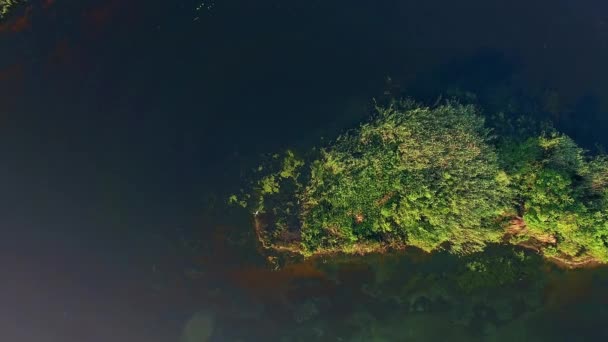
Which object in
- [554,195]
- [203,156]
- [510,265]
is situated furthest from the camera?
[203,156]

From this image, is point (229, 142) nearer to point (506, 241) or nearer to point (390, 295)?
point (390, 295)

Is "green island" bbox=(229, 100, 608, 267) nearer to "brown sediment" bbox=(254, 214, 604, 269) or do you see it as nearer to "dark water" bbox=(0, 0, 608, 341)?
"brown sediment" bbox=(254, 214, 604, 269)

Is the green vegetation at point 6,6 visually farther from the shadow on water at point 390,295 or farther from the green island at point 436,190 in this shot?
the shadow on water at point 390,295

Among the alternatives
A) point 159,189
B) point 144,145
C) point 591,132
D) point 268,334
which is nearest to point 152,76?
point 144,145

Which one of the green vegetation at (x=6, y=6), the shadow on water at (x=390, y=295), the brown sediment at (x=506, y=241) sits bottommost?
the shadow on water at (x=390, y=295)

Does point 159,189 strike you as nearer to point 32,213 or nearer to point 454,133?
point 32,213

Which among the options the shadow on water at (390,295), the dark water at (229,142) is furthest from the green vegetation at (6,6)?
the shadow on water at (390,295)
